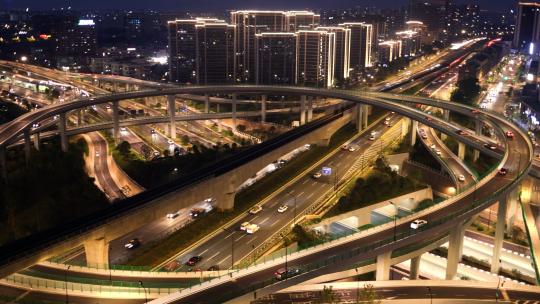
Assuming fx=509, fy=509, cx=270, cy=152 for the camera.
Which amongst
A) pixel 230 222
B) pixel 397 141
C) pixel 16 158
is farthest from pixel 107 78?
pixel 230 222

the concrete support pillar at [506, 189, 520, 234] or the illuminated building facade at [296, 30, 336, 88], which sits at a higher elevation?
the illuminated building facade at [296, 30, 336, 88]

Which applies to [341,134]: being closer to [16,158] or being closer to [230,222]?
[230,222]

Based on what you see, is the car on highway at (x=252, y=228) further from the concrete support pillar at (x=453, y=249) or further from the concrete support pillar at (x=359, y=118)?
the concrete support pillar at (x=359, y=118)

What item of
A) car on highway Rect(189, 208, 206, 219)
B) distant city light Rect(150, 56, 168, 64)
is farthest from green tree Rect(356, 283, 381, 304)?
distant city light Rect(150, 56, 168, 64)

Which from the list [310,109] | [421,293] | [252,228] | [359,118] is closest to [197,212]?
[252,228]

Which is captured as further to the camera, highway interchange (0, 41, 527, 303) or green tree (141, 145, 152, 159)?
green tree (141, 145, 152, 159)

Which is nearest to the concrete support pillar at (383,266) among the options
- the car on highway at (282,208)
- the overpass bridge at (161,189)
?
the overpass bridge at (161,189)

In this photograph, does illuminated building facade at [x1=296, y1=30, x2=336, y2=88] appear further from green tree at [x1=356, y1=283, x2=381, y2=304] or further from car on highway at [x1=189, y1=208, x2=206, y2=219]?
green tree at [x1=356, y1=283, x2=381, y2=304]
